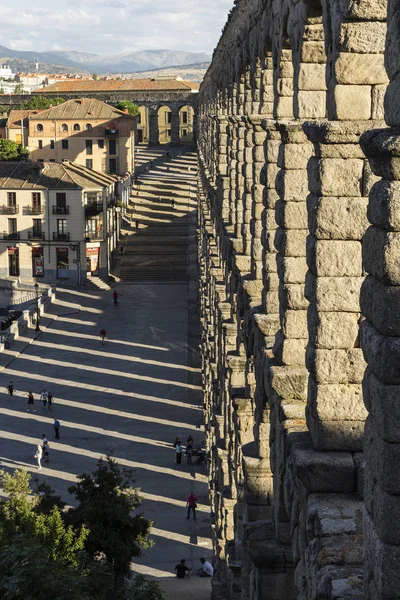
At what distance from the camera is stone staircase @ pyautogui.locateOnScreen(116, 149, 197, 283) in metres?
67.0

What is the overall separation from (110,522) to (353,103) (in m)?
15.0

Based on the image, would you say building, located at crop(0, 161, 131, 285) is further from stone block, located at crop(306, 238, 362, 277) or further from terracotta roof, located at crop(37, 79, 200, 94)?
terracotta roof, located at crop(37, 79, 200, 94)

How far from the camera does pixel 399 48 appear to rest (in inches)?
228

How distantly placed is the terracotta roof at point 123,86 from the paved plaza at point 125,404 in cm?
6982

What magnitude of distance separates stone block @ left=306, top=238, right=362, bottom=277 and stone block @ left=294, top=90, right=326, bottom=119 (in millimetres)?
2708

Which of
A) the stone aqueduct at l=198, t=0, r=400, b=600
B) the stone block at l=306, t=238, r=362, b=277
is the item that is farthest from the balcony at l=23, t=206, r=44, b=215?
the stone block at l=306, t=238, r=362, b=277

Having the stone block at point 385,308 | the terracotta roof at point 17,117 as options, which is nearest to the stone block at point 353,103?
the stone block at point 385,308

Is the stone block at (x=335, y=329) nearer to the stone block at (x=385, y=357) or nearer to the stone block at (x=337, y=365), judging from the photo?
the stone block at (x=337, y=365)

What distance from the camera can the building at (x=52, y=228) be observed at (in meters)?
64.0

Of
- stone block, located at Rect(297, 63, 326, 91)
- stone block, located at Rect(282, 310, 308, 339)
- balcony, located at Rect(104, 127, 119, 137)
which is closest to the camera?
stone block, located at Rect(297, 63, 326, 91)

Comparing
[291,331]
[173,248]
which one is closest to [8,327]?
[173,248]

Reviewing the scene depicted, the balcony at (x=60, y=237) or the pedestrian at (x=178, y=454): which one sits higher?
the balcony at (x=60, y=237)

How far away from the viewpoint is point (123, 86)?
427 feet

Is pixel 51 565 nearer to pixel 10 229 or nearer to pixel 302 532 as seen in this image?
pixel 302 532
